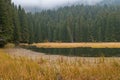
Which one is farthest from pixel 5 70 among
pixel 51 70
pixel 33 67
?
pixel 51 70

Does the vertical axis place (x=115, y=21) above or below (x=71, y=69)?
above

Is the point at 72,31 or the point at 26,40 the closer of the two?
the point at 26,40

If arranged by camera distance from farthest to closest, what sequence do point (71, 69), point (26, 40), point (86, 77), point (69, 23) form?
point (69, 23) < point (26, 40) < point (71, 69) < point (86, 77)

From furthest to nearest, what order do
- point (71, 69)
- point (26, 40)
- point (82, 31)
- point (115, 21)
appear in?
point (82, 31) → point (115, 21) → point (26, 40) → point (71, 69)

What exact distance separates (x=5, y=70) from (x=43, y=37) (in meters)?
129

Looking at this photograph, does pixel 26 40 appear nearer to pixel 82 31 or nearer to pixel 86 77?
pixel 82 31

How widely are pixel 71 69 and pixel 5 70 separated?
2.45 m

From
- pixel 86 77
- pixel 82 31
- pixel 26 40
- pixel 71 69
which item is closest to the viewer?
pixel 86 77

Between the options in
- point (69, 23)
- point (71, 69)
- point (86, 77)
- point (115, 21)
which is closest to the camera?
point (86, 77)

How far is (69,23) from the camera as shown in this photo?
6068 inches

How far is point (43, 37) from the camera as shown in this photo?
462 feet

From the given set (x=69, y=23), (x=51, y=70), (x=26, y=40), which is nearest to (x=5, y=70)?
(x=51, y=70)

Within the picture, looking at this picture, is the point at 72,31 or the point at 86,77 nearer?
the point at 86,77

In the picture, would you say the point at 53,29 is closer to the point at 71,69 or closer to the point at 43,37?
the point at 43,37
